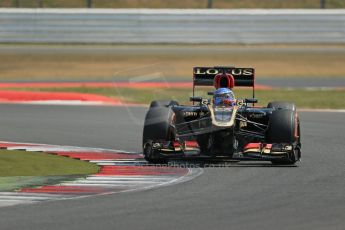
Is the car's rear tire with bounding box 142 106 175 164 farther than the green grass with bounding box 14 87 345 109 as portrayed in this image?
No

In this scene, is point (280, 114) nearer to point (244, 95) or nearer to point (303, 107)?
point (303, 107)

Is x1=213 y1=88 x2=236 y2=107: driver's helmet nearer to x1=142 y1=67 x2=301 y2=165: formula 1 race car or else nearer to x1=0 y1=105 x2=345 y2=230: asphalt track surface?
x1=142 y1=67 x2=301 y2=165: formula 1 race car

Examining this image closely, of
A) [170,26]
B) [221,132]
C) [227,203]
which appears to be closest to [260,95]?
[170,26]

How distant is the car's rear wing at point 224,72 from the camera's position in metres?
18.1

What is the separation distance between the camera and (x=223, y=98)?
16609 millimetres

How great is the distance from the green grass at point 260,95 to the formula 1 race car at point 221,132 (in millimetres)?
11656

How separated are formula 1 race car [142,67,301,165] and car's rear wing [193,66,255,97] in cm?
90

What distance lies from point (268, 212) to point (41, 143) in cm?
903

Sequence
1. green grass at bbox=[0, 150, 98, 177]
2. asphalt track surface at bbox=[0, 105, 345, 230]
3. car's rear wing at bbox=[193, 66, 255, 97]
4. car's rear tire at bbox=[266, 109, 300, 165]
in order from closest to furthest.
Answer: asphalt track surface at bbox=[0, 105, 345, 230]
green grass at bbox=[0, 150, 98, 177]
car's rear tire at bbox=[266, 109, 300, 165]
car's rear wing at bbox=[193, 66, 255, 97]

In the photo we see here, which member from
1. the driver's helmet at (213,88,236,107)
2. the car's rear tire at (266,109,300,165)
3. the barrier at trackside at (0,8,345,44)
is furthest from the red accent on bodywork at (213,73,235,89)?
the barrier at trackside at (0,8,345,44)

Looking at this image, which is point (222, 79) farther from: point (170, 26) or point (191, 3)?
point (191, 3)

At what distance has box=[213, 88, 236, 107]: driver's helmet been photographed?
16516 millimetres

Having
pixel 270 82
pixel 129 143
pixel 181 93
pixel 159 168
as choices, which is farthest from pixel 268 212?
pixel 270 82

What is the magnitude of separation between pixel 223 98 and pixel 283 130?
3.37 feet
